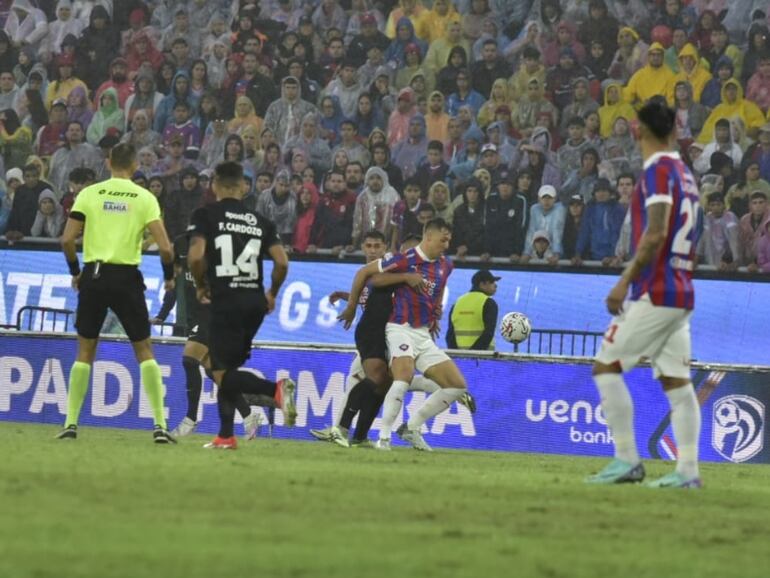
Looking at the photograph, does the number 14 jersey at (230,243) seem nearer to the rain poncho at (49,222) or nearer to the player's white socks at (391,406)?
the player's white socks at (391,406)

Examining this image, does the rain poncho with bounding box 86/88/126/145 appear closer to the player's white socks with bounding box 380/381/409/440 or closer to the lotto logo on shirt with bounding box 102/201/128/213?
the player's white socks with bounding box 380/381/409/440

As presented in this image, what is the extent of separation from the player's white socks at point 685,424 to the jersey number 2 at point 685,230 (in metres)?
0.83

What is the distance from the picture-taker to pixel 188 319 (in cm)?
1812

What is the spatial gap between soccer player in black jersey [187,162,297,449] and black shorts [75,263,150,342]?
77 centimetres

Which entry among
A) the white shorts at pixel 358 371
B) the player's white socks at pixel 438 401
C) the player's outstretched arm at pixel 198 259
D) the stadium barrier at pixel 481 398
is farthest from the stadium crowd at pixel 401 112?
the player's outstretched arm at pixel 198 259

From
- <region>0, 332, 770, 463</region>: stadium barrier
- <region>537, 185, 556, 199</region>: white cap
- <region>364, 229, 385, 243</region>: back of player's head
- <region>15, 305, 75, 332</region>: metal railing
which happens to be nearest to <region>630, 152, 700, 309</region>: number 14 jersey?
<region>364, 229, 385, 243</region>: back of player's head

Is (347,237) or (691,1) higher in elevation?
(691,1)

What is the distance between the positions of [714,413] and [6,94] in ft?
47.4

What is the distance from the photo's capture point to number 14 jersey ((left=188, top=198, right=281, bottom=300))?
445 inches

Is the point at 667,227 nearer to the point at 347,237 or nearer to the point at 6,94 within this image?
the point at 347,237

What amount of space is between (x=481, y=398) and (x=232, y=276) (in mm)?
6286

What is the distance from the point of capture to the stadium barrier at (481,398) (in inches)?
646

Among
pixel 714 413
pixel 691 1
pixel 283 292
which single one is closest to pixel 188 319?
pixel 283 292

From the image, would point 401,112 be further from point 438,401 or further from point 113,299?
point 113,299
